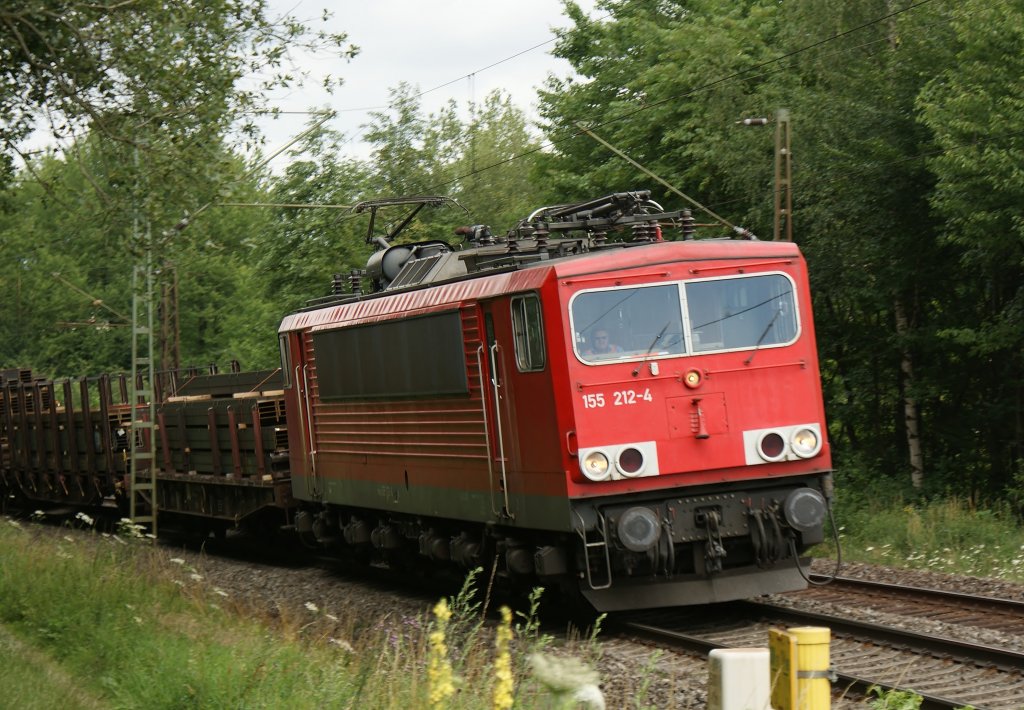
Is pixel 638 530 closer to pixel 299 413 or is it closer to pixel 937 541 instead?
pixel 937 541

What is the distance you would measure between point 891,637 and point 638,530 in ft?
6.39

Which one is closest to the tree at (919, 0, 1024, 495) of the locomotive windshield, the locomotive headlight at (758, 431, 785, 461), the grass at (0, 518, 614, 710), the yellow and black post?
the locomotive windshield

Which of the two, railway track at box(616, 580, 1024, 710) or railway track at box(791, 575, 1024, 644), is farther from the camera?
railway track at box(791, 575, 1024, 644)

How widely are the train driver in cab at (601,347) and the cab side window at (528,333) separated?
1.27 ft

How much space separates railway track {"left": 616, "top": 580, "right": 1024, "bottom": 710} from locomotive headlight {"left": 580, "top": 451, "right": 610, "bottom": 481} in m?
1.32

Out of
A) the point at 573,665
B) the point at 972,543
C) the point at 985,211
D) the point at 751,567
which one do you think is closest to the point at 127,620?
the point at 751,567

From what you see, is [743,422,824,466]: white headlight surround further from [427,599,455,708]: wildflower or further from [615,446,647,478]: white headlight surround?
[427,599,455,708]: wildflower

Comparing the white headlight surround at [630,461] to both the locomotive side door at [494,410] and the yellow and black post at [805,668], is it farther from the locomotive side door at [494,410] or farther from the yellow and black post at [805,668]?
the yellow and black post at [805,668]

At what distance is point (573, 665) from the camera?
4.68 m

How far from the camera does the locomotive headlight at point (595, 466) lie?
1009cm

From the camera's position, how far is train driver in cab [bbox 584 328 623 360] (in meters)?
10.4

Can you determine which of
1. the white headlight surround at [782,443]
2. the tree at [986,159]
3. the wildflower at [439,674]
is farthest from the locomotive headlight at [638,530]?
the tree at [986,159]

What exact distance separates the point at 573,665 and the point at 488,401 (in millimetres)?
6724

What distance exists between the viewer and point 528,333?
10.7 metres
